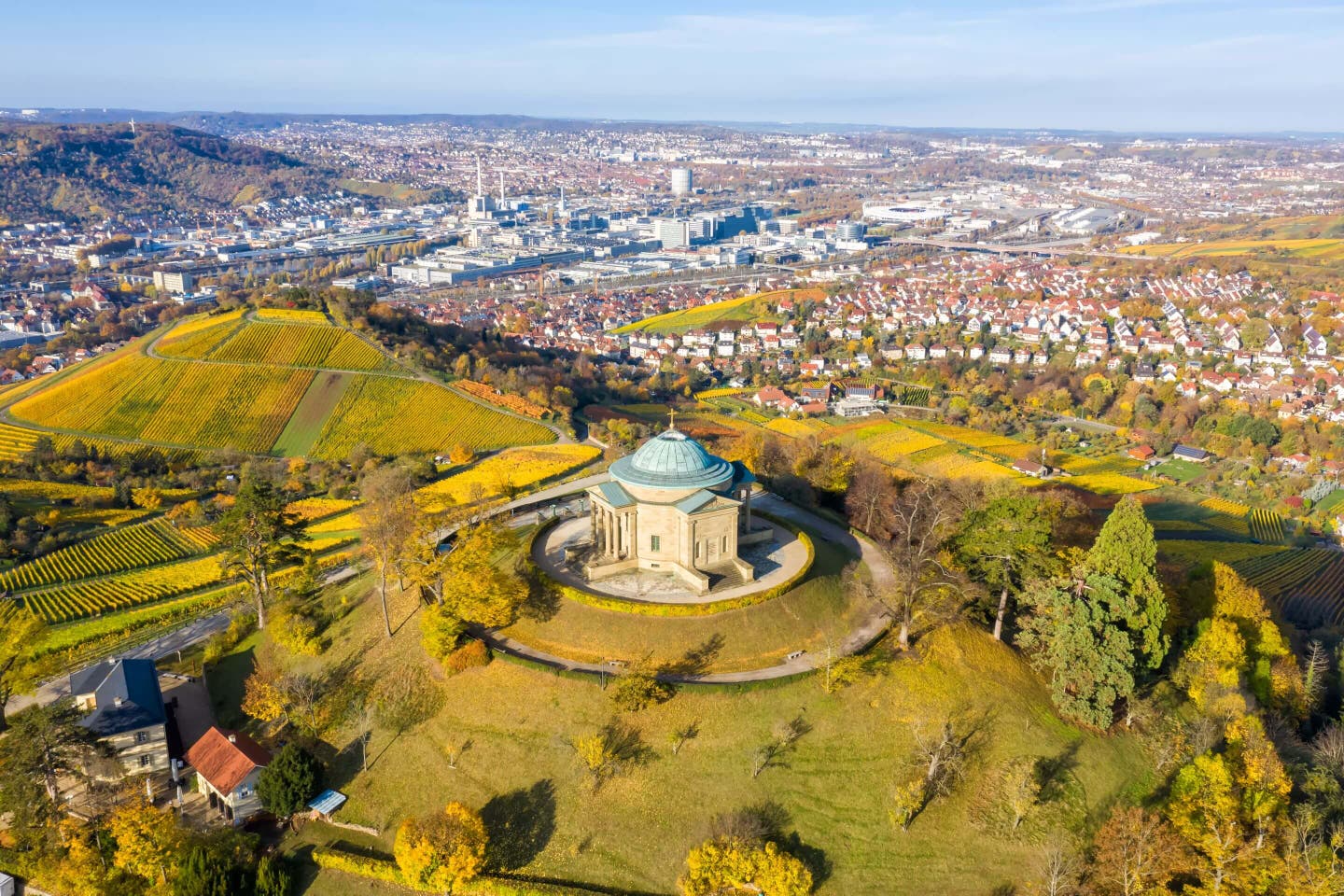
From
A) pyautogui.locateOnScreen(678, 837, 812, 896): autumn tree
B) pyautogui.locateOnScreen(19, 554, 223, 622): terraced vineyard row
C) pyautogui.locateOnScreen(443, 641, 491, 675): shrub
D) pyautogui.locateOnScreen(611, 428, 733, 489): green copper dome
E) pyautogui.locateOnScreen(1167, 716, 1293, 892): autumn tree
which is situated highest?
pyautogui.locateOnScreen(611, 428, 733, 489): green copper dome

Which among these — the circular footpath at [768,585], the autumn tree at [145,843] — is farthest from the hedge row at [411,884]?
the circular footpath at [768,585]

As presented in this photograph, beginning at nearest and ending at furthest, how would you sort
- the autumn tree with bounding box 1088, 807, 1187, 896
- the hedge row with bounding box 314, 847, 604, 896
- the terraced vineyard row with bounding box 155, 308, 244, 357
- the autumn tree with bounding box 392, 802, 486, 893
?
the autumn tree with bounding box 1088, 807, 1187, 896 → the autumn tree with bounding box 392, 802, 486, 893 → the hedge row with bounding box 314, 847, 604, 896 → the terraced vineyard row with bounding box 155, 308, 244, 357

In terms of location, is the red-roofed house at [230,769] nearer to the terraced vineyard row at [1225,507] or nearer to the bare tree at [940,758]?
the bare tree at [940,758]

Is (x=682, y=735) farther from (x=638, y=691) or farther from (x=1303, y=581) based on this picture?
(x=1303, y=581)

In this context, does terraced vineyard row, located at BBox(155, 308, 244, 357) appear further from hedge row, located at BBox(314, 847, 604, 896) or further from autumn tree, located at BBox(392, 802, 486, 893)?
autumn tree, located at BBox(392, 802, 486, 893)

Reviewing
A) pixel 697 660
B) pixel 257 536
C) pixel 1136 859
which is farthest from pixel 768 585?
pixel 257 536

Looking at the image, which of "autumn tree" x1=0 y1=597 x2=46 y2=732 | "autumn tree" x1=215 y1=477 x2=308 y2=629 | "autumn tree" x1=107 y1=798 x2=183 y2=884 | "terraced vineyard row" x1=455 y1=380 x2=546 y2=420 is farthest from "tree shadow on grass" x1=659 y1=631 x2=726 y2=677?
"terraced vineyard row" x1=455 y1=380 x2=546 y2=420

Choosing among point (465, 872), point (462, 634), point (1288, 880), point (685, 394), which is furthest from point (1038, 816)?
point (685, 394)

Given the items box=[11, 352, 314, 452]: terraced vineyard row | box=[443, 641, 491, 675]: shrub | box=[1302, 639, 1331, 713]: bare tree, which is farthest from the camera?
box=[11, 352, 314, 452]: terraced vineyard row
